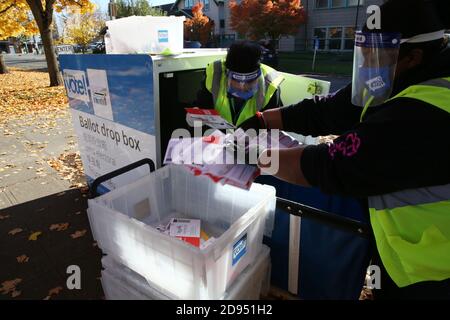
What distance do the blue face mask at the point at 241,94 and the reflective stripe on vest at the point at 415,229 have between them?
1.42m

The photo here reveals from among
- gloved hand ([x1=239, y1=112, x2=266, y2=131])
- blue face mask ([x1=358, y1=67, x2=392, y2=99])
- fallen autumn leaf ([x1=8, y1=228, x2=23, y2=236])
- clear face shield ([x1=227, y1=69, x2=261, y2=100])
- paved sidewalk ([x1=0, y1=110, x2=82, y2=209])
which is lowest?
fallen autumn leaf ([x1=8, y1=228, x2=23, y2=236])

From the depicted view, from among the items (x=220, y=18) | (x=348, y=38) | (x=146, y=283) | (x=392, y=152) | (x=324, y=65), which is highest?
(x=220, y=18)

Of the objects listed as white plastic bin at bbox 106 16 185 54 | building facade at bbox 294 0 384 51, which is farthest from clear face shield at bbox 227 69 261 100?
building facade at bbox 294 0 384 51

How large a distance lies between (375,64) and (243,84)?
1.25m

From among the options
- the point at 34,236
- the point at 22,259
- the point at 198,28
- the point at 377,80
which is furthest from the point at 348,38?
the point at 22,259

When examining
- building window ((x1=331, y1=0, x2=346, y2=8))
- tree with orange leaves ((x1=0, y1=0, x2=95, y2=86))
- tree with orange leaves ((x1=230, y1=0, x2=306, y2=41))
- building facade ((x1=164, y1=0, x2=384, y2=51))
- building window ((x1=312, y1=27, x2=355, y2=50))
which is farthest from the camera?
building window ((x1=331, y1=0, x2=346, y2=8))

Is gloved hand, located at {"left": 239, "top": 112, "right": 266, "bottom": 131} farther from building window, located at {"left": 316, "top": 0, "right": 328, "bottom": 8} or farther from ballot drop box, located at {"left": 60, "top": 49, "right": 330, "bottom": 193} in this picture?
building window, located at {"left": 316, "top": 0, "right": 328, "bottom": 8}

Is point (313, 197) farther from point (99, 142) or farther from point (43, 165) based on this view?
point (43, 165)

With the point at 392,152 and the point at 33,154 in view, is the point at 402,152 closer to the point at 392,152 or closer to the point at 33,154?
the point at 392,152

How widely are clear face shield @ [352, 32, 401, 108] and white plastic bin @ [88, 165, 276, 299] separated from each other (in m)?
0.77

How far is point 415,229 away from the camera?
4.29 ft

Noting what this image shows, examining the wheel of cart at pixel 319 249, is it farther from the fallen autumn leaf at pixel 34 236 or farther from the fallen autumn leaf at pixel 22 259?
the fallen autumn leaf at pixel 34 236

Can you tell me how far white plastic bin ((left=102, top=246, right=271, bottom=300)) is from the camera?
1.71 m
